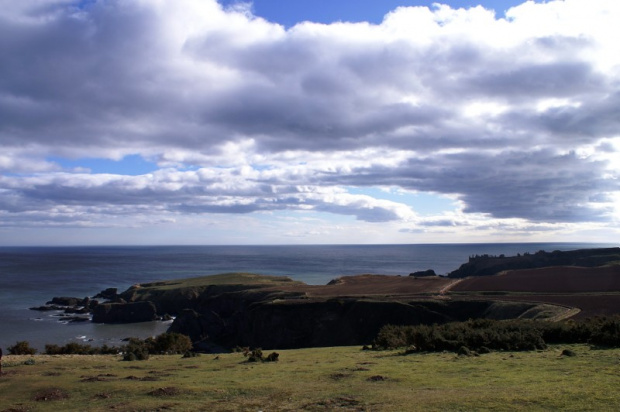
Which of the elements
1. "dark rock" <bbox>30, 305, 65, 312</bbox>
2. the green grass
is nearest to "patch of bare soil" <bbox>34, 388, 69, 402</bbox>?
the green grass

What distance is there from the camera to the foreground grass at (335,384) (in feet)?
42.0

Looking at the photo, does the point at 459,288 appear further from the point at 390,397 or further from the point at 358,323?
the point at 390,397

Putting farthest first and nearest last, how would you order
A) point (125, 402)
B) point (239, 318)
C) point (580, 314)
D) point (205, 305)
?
point (205, 305)
point (239, 318)
point (580, 314)
point (125, 402)

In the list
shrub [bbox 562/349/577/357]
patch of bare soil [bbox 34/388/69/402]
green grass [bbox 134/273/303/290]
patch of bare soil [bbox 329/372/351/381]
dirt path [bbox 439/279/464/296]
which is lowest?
green grass [bbox 134/273/303/290]

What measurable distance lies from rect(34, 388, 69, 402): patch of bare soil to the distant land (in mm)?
36975

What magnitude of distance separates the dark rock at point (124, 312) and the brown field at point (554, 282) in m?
45.6

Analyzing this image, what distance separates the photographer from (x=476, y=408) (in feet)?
38.5

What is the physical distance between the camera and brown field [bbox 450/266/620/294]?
6184 centimetres

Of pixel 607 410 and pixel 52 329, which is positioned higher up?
pixel 607 410

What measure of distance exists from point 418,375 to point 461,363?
2.95 m

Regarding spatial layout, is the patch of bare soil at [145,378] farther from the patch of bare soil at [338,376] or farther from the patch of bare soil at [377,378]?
the patch of bare soil at [377,378]

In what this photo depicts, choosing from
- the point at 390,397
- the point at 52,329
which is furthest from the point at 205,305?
the point at 390,397

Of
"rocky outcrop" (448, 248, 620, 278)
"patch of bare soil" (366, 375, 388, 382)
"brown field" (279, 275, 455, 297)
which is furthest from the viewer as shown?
"rocky outcrop" (448, 248, 620, 278)

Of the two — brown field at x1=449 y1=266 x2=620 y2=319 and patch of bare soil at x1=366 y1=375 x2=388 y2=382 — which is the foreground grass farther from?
brown field at x1=449 y1=266 x2=620 y2=319
